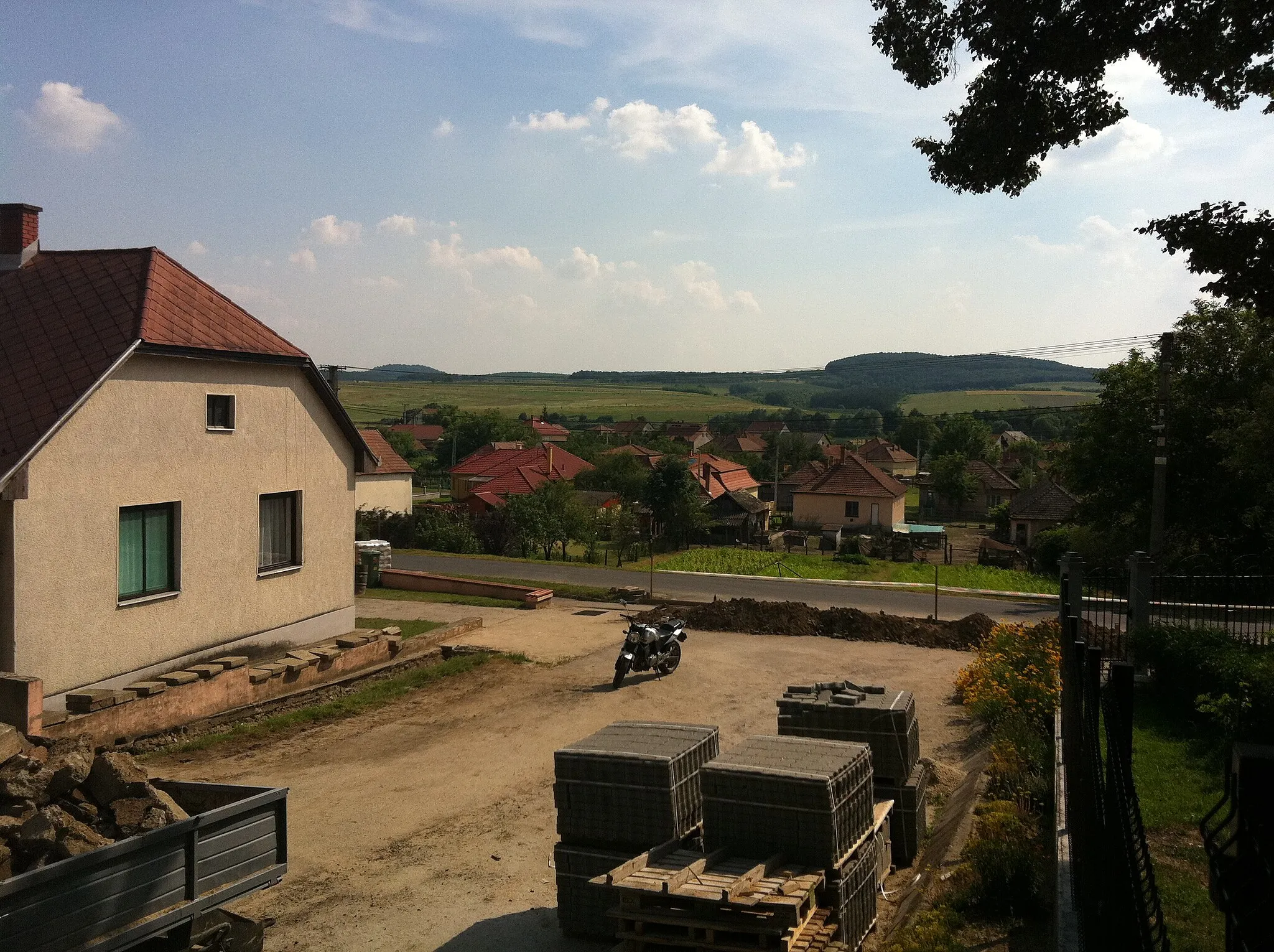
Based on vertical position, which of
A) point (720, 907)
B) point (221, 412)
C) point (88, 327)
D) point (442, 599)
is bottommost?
point (442, 599)

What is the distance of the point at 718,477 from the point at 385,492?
2962 centimetres

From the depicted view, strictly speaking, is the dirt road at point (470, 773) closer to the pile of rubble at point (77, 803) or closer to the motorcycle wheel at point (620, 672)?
the motorcycle wheel at point (620, 672)

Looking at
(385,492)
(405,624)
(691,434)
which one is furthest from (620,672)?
(691,434)

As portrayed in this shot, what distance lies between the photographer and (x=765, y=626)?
24047 mm

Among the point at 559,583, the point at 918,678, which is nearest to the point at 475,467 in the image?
the point at 559,583

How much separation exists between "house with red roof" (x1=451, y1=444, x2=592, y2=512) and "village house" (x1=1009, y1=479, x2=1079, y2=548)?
26244 mm

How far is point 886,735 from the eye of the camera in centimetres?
1012

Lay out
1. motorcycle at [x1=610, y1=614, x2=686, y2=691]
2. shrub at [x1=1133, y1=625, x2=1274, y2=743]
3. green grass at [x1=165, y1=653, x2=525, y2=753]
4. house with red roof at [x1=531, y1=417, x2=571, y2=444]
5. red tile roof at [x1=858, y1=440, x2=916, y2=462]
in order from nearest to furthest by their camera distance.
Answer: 1. shrub at [x1=1133, y1=625, x2=1274, y2=743]
2. green grass at [x1=165, y1=653, x2=525, y2=753]
3. motorcycle at [x1=610, y1=614, x2=686, y2=691]
4. red tile roof at [x1=858, y1=440, x2=916, y2=462]
5. house with red roof at [x1=531, y1=417, x2=571, y2=444]

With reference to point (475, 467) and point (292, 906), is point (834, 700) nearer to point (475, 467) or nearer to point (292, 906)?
point (292, 906)

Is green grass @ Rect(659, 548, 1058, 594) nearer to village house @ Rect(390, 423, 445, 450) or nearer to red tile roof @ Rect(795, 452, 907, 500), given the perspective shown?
red tile roof @ Rect(795, 452, 907, 500)

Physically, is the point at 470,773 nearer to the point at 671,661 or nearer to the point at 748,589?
the point at 671,661

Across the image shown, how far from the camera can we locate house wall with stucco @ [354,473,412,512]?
45.0m

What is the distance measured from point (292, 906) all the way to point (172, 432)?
30.9ft

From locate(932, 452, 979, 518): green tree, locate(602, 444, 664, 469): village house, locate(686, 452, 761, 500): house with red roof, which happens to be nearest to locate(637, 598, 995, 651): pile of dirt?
locate(686, 452, 761, 500): house with red roof
